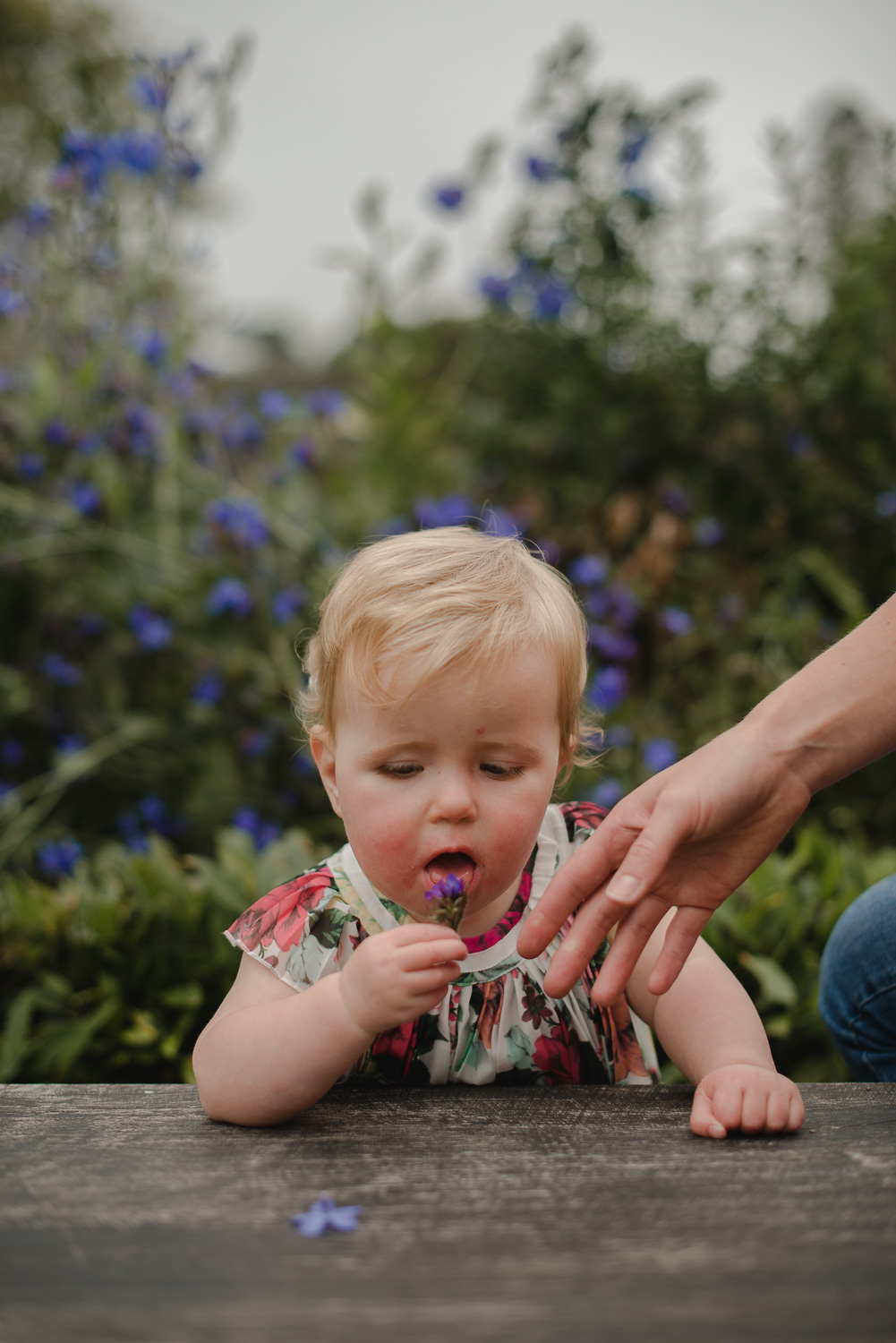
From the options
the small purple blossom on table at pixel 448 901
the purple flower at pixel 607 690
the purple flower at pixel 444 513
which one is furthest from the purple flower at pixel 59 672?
the small purple blossom on table at pixel 448 901

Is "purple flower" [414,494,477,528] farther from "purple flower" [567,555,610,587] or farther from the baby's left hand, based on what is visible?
the baby's left hand

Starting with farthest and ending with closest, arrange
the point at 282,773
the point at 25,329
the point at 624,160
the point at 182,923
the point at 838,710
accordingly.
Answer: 1. the point at 25,329
2. the point at 624,160
3. the point at 282,773
4. the point at 182,923
5. the point at 838,710

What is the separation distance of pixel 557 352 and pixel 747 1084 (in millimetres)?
3633

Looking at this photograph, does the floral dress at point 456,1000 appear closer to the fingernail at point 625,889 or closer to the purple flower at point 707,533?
the fingernail at point 625,889

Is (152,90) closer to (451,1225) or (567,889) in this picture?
(567,889)

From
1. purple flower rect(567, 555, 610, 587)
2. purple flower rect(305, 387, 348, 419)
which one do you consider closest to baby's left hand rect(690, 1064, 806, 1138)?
purple flower rect(567, 555, 610, 587)

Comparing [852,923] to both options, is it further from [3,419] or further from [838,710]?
[3,419]

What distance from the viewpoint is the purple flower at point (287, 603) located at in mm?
3205

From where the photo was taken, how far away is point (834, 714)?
1.43 meters

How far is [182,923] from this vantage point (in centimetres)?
227

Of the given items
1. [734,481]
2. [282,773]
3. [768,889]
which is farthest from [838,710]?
[734,481]

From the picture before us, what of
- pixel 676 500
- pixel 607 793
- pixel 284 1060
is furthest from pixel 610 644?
pixel 284 1060

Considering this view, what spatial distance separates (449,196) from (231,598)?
196cm

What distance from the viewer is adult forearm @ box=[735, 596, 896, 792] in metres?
1.41
